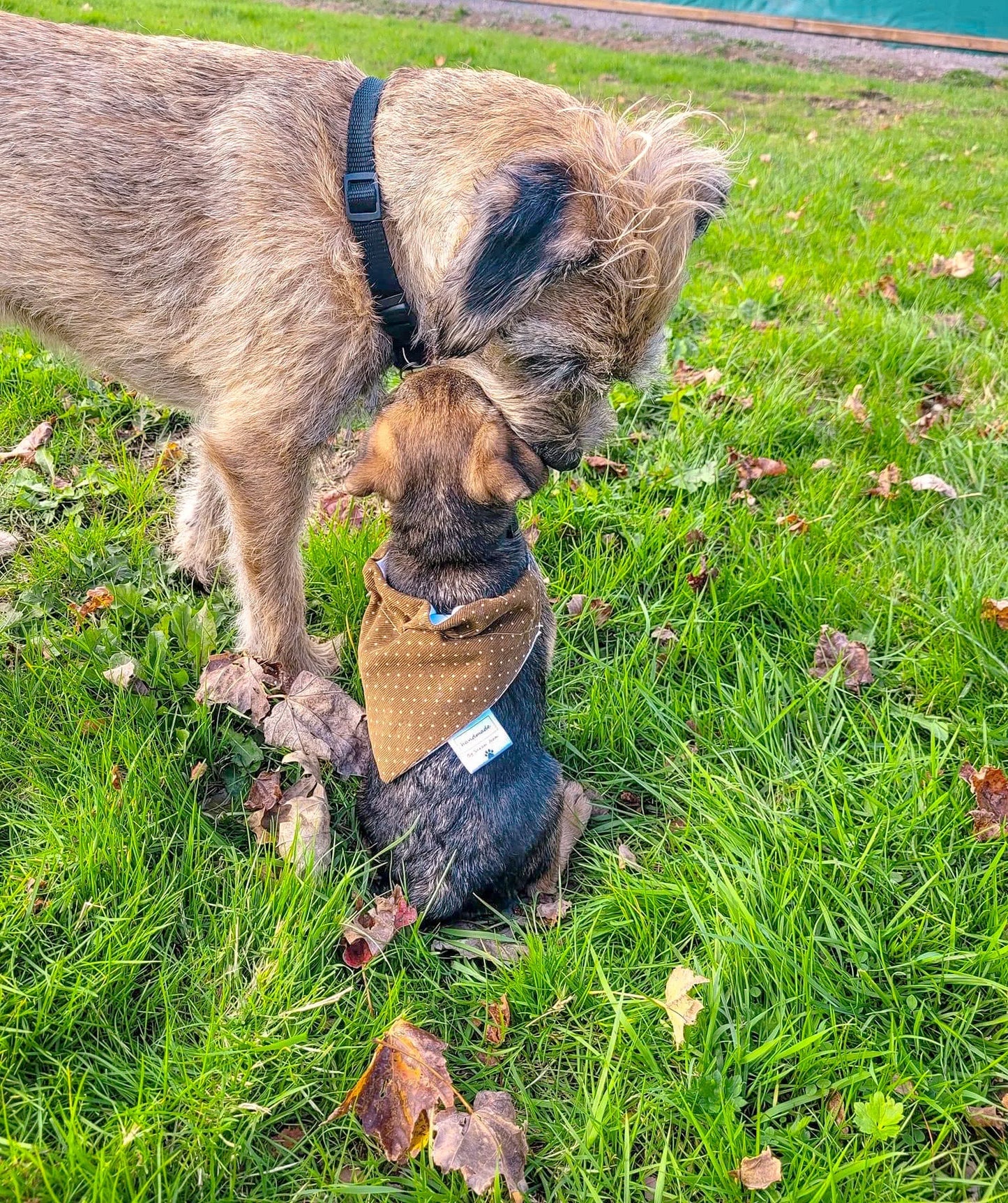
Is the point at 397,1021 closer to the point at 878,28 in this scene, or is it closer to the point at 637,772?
the point at 637,772

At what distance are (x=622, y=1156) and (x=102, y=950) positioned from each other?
1212 mm

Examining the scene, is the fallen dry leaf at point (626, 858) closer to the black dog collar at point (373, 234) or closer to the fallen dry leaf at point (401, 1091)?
the fallen dry leaf at point (401, 1091)

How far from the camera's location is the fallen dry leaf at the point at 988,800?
2.25 m

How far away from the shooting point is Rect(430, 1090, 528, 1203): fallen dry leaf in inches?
65.6

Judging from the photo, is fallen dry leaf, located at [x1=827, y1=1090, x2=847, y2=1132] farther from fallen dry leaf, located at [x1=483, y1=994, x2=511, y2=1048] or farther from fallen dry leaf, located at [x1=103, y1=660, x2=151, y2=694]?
fallen dry leaf, located at [x1=103, y1=660, x2=151, y2=694]

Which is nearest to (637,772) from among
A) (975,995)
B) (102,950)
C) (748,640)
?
(748,640)

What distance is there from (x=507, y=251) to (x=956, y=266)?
4294 mm

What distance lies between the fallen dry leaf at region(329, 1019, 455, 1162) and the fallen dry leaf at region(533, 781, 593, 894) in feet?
1.85

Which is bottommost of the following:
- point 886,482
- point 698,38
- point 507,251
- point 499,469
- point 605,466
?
point 605,466

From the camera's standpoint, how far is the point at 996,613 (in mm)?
2783

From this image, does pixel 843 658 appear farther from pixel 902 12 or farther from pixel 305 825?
pixel 902 12

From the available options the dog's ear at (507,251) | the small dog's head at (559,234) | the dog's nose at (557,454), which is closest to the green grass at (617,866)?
the dog's nose at (557,454)

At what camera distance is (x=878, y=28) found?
643 inches

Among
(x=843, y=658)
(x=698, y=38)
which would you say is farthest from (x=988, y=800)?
(x=698, y=38)
